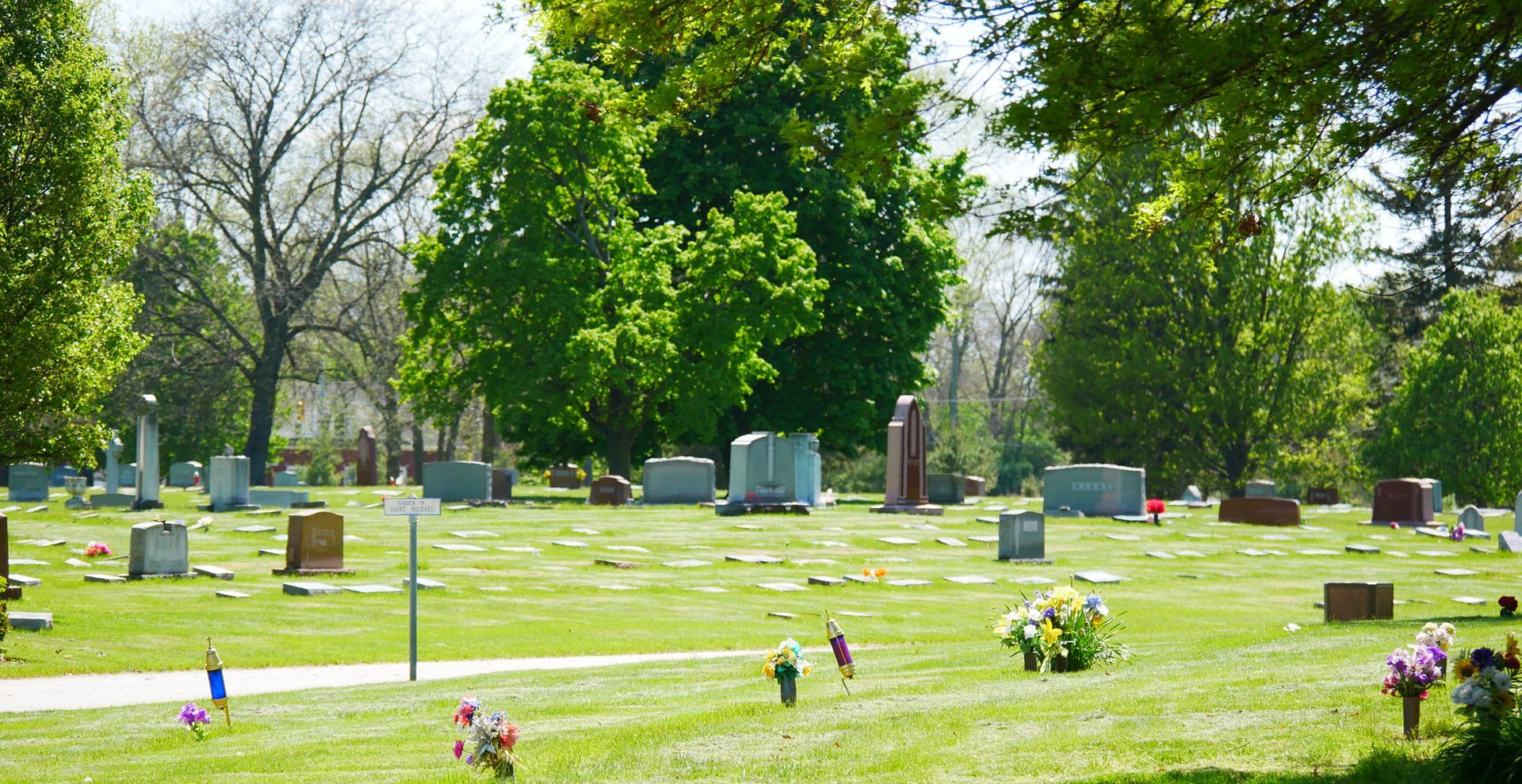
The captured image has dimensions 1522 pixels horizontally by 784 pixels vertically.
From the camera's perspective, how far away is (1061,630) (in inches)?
447

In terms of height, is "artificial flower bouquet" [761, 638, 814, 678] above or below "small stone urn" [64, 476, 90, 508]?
below

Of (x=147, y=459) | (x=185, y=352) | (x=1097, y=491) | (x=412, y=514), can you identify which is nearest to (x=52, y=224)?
(x=412, y=514)

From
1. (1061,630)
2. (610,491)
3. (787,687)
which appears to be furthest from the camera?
(610,491)

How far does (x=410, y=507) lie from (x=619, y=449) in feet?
86.8

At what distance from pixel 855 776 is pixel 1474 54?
509 centimetres

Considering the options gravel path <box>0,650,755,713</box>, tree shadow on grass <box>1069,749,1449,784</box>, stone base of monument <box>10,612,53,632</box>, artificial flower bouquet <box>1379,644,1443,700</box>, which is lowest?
gravel path <box>0,650,755,713</box>

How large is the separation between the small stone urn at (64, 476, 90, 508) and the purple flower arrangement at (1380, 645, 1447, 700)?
34268mm

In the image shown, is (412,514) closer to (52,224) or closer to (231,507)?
(52,224)

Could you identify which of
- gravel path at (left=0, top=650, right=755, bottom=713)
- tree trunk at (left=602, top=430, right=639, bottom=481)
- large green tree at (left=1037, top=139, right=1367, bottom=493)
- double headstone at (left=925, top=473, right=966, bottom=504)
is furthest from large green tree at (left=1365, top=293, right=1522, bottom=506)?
gravel path at (left=0, top=650, right=755, bottom=713)

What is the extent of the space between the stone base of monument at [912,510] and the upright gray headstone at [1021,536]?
1001cm

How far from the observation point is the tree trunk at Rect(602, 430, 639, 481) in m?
40.1

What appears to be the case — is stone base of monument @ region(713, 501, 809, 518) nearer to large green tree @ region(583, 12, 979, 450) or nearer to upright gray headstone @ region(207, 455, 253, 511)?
large green tree @ region(583, 12, 979, 450)

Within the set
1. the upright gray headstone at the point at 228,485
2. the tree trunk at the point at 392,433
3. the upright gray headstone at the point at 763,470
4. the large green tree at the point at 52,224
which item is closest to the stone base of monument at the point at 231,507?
the upright gray headstone at the point at 228,485

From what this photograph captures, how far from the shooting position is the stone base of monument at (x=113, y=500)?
118ft
